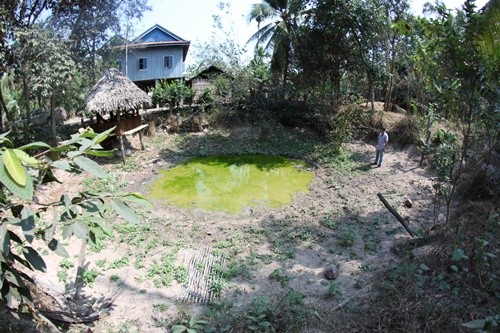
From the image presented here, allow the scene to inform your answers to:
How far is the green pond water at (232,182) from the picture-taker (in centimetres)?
853

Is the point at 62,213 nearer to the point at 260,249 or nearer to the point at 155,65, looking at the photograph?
the point at 260,249

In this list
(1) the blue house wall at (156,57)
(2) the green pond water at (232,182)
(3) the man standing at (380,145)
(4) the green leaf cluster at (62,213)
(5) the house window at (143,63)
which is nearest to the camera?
(4) the green leaf cluster at (62,213)

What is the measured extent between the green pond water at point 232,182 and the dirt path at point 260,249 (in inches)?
19.5

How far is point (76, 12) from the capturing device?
11117 mm

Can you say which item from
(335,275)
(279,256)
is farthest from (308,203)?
(335,275)

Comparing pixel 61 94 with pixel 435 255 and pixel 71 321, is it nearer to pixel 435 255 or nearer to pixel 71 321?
pixel 71 321

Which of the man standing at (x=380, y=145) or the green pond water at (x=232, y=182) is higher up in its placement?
the man standing at (x=380, y=145)

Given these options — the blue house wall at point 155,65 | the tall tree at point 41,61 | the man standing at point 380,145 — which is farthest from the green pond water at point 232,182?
the blue house wall at point 155,65

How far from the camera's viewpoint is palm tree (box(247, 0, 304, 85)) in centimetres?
1471

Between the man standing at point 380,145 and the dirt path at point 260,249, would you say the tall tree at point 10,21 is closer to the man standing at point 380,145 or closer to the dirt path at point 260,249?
the dirt path at point 260,249

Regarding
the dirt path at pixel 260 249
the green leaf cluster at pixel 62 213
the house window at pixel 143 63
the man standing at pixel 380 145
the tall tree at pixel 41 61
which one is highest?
the house window at pixel 143 63

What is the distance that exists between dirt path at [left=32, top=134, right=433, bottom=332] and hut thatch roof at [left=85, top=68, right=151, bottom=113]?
243 cm

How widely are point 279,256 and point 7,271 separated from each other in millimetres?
4592

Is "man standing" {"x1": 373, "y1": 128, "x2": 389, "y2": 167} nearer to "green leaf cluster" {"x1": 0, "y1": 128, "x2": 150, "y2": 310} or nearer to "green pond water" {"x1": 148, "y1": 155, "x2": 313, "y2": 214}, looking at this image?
"green pond water" {"x1": 148, "y1": 155, "x2": 313, "y2": 214}
